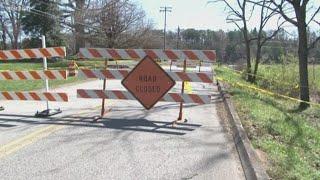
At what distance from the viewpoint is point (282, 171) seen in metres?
6.90

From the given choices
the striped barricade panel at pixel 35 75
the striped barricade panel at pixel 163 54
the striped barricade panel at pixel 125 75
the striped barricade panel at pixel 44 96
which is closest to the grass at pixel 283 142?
the striped barricade panel at pixel 125 75

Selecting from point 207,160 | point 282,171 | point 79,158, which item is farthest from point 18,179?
point 282,171

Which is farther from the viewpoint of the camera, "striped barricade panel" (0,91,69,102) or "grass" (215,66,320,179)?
"striped barricade panel" (0,91,69,102)

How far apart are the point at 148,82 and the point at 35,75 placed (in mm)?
2635

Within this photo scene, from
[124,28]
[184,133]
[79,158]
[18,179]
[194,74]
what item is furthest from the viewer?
[124,28]

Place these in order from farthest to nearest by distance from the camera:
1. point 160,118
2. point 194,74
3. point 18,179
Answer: point 160,118 → point 194,74 → point 18,179

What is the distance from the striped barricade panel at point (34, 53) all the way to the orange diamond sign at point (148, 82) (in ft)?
5.15

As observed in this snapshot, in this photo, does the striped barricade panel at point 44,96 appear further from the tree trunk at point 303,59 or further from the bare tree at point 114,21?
the bare tree at point 114,21

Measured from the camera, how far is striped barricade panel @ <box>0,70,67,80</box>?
1202 centimetres

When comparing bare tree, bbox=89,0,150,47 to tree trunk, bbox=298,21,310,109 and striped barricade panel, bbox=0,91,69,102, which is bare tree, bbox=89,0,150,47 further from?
striped barricade panel, bbox=0,91,69,102

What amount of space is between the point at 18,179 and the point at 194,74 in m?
5.60

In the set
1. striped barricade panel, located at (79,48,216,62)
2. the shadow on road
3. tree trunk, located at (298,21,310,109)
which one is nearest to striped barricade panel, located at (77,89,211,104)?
the shadow on road

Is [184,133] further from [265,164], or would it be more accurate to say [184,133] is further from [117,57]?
[265,164]

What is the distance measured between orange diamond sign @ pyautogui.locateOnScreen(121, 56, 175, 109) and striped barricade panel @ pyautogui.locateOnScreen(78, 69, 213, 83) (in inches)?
6.4
